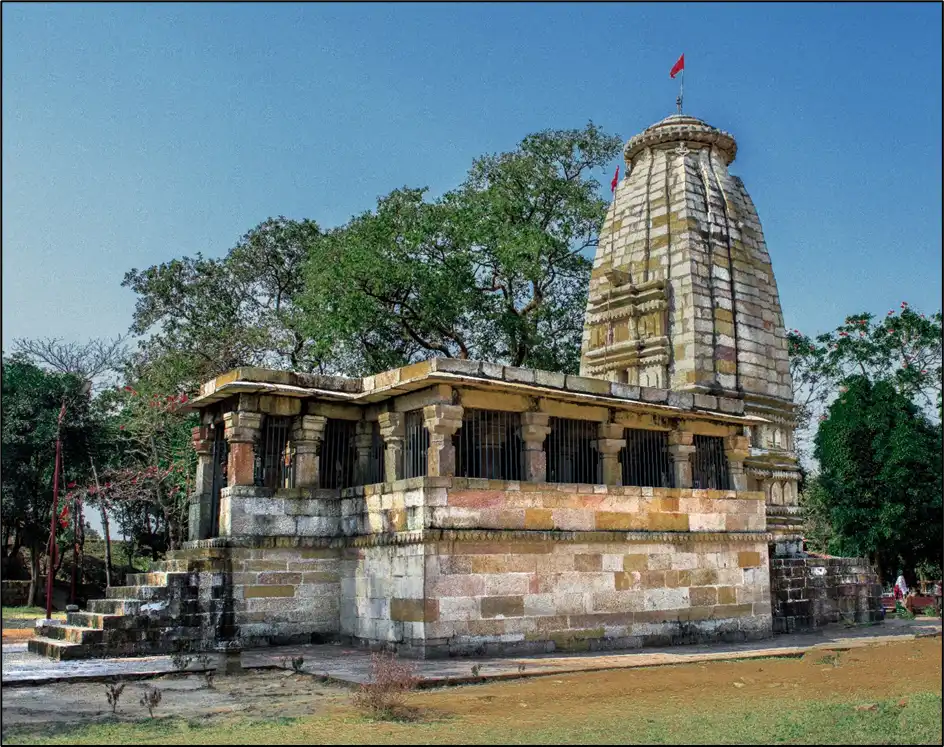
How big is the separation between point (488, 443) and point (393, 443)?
137cm

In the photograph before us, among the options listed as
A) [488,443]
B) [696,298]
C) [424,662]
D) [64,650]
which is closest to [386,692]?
[424,662]

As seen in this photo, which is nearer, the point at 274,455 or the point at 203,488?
the point at 274,455

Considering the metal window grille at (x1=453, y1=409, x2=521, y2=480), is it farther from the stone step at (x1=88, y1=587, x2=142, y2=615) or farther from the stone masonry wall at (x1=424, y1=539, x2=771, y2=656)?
the stone step at (x1=88, y1=587, x2=142, y2=615)

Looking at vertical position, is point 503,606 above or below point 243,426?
below

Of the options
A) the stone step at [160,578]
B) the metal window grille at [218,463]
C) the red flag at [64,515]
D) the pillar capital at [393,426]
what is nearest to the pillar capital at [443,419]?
the pillar capital at [393,426]

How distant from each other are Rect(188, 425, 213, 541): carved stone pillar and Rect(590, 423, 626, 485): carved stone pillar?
5842mm

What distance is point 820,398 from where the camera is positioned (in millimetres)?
34312

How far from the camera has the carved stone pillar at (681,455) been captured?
47.4ft

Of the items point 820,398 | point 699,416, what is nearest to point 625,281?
point 699,416

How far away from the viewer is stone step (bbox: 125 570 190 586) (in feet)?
41.9

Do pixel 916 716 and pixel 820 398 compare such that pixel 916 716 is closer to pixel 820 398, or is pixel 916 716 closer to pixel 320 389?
pixel 320 389

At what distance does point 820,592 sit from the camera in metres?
16.9

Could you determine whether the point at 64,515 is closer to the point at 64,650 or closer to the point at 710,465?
the point at 64,650

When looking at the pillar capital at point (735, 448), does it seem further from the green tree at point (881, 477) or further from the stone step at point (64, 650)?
the green tree at point (881, 477)
